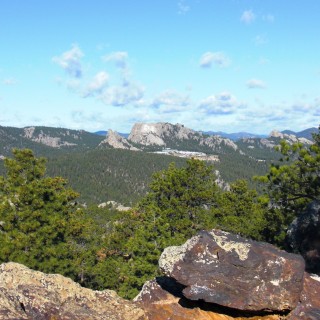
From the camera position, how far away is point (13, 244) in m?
31.7

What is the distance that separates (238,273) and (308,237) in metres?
8.21

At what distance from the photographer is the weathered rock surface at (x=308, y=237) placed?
20188mm

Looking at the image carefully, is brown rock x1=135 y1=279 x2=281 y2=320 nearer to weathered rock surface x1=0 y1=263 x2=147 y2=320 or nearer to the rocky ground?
the rocky ground

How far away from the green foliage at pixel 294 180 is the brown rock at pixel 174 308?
53.5 ft

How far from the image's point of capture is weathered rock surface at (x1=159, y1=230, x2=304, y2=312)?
49.8ft

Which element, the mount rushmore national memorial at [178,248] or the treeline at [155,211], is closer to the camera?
the mount rushmore national memorial at [178,248]

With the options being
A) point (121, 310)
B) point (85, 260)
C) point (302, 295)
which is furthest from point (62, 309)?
point (85, 260)

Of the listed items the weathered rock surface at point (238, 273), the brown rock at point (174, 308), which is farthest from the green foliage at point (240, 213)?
the brown rock at point (174, 308)

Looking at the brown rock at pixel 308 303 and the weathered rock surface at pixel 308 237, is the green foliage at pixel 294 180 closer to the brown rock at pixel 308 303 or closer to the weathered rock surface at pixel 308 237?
the weathered rock surface at pixel 308 237

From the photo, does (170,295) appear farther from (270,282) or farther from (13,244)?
(13,244)

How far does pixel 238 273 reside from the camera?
51.2 feet

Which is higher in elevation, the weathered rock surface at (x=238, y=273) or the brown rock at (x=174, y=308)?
the weathered rock surface at (x=238, y=273)

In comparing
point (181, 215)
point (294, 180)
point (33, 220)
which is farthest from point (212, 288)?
point (181, 215)

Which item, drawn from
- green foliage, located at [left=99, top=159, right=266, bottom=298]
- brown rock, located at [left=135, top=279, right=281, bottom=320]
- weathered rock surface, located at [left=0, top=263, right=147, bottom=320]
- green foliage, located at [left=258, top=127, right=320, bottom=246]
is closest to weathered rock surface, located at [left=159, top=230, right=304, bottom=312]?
brown rock, located at [left=135, top=279, right=281, bottom=320]
